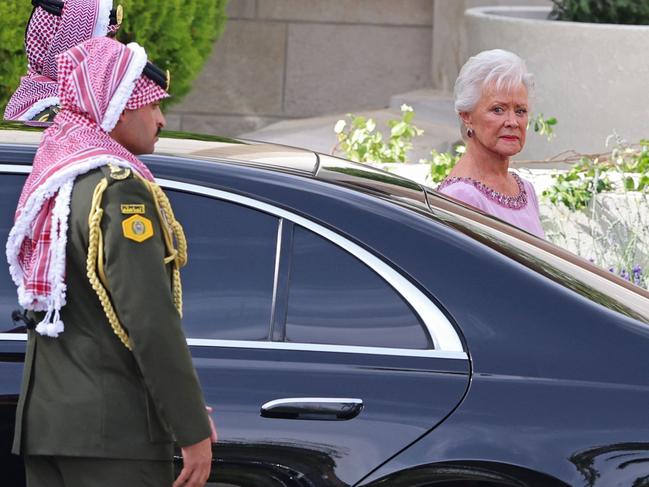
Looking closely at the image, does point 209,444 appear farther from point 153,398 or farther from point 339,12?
point 339,12

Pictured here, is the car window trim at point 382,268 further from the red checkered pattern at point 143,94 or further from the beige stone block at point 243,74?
the beige stone block at point 243,74

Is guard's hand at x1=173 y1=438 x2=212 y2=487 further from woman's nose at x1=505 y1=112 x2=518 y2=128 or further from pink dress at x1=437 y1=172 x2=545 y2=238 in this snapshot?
woman's nose at x1=505 y1=112 x2=518 y2=128

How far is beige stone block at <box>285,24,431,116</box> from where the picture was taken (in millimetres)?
11070

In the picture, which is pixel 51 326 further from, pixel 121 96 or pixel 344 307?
pixel 344 307

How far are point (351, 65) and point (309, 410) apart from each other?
8282mm

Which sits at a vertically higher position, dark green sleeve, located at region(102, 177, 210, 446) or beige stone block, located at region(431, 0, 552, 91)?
beige stone block, located at region(431, 0, 552, 91)

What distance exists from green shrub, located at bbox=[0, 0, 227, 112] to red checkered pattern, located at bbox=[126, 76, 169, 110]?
14.6ft

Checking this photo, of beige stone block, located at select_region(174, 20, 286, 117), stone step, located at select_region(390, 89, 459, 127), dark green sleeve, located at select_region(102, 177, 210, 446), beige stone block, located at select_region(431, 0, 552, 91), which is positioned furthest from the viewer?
beige stone block, located at select_region(174, 20, 286, 117)

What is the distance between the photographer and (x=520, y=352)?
3156 mm

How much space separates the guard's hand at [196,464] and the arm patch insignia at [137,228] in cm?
43

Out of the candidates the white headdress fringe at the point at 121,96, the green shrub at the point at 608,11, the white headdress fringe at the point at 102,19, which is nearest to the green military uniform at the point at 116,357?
the white headdress fringe at the point at 121,96

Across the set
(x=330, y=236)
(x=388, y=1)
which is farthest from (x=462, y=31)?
(x=330, y=236)

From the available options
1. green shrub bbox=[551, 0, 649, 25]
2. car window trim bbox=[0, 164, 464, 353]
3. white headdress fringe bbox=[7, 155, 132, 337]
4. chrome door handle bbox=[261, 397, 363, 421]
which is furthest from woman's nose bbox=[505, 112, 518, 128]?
green shrub bbox=[551, 0, 649, 25]

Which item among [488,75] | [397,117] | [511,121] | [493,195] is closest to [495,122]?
[511,121]
